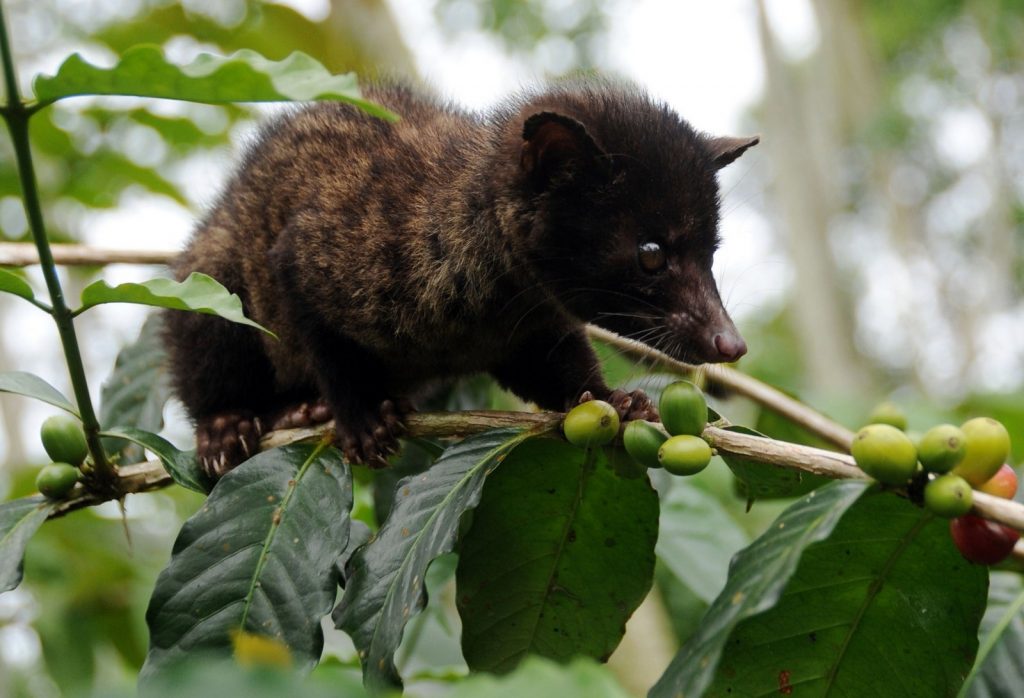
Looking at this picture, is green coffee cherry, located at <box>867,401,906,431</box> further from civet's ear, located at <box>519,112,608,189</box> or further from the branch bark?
civet's ear, located at <box>519,112,608,189</box>

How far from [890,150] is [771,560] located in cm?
2179

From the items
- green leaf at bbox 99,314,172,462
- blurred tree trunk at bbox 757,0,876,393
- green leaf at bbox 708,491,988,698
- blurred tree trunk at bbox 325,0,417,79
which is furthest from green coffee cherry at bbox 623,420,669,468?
blurred tree trunk at bbox 757,0,876,393

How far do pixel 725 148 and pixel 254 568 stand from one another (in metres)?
1.76

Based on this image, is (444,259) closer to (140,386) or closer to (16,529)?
(140,386)

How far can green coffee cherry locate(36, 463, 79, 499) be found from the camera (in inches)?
84.7

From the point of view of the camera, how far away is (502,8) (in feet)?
59.9

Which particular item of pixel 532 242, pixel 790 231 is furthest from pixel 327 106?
pixel 790 231

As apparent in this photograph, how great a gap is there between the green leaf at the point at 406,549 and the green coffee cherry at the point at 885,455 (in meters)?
0.66

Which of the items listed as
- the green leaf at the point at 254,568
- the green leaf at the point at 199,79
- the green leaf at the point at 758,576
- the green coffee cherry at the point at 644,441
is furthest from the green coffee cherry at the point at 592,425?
the green leaf at the point at 199,79

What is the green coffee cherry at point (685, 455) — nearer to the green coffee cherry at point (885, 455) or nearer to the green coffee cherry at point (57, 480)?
the green coffee cherry at point (885, 455)

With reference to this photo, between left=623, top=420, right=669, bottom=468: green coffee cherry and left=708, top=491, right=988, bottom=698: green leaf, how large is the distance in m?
0.34

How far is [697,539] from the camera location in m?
3.23

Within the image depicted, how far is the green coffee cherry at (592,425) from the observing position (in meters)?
2.07

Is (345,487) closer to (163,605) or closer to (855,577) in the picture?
(163,605)
